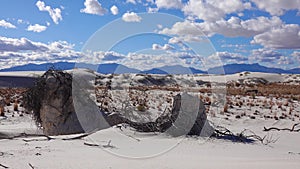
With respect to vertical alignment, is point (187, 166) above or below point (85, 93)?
below

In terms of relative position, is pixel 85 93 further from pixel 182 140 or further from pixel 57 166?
pixel 57 166

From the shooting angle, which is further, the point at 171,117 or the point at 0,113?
the point at 0,113

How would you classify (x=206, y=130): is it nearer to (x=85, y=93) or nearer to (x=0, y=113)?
(x=85, y=93)

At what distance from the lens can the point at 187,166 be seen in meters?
4.60

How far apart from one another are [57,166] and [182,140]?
3359 millimetres

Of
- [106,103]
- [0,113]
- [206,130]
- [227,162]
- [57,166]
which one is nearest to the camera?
[57,166]

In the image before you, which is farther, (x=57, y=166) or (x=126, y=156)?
(x=126, y=156)

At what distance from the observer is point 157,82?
46.2 metres

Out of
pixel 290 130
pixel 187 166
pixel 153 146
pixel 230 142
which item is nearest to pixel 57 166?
pixel 187 166

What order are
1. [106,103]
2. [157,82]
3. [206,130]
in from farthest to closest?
1. [157,82]
2. [106,103]
3. [206,130]

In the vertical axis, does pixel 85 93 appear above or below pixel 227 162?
above

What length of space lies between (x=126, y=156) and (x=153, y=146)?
1.00 metres

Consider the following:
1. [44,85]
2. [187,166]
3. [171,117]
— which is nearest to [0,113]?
[44,85]

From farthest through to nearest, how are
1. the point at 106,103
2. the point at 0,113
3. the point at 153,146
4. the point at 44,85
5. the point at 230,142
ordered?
the point at 106,103, the point at 0,113, the point at 44,85, the point at 230,142, the point at 153,146
